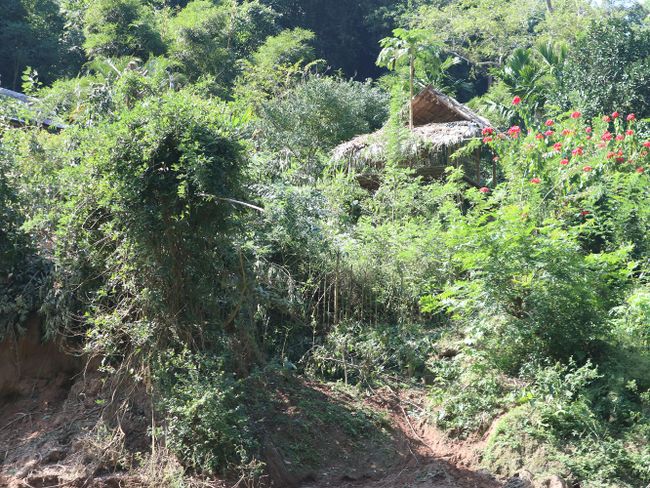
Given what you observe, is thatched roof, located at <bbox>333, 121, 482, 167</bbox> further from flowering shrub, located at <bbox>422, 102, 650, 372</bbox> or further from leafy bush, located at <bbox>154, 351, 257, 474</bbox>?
leafy bush, located at <bbox>154, 351, 257, 474</bbox>

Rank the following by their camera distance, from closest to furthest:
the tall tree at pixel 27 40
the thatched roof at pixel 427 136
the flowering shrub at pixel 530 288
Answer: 1. the flowering shrub at pixel 530 288
2. the thatched roof at pixel 427 136
3. the tall tree at pixel 27 40

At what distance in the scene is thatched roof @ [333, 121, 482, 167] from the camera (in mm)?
12198

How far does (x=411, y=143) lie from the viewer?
1212 centimetres

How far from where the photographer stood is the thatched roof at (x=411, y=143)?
12.2 m

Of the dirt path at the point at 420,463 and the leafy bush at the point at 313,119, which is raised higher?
the leafy bush at the point at 313,119

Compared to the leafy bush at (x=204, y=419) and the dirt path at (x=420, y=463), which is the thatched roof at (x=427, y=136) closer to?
the dirt path at (x=420, y=463)

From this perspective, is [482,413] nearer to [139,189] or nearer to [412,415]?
[412,415]

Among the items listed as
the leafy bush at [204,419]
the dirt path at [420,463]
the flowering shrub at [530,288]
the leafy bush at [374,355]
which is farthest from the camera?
the leafy bush at [374,355]

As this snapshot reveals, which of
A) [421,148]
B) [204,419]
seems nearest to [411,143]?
[421,148]

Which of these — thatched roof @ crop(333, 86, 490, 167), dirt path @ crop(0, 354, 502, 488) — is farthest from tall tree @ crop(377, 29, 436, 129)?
dirt path @ crop(0, 354, 502, 488)

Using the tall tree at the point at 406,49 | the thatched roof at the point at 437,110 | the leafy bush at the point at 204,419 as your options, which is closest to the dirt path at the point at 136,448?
the leafy bush at the point at 204,419

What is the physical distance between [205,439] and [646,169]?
21.6 ft

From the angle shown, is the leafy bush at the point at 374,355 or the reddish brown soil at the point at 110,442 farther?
the leafy bush at the point at 374,355

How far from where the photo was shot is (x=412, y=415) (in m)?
8.02
